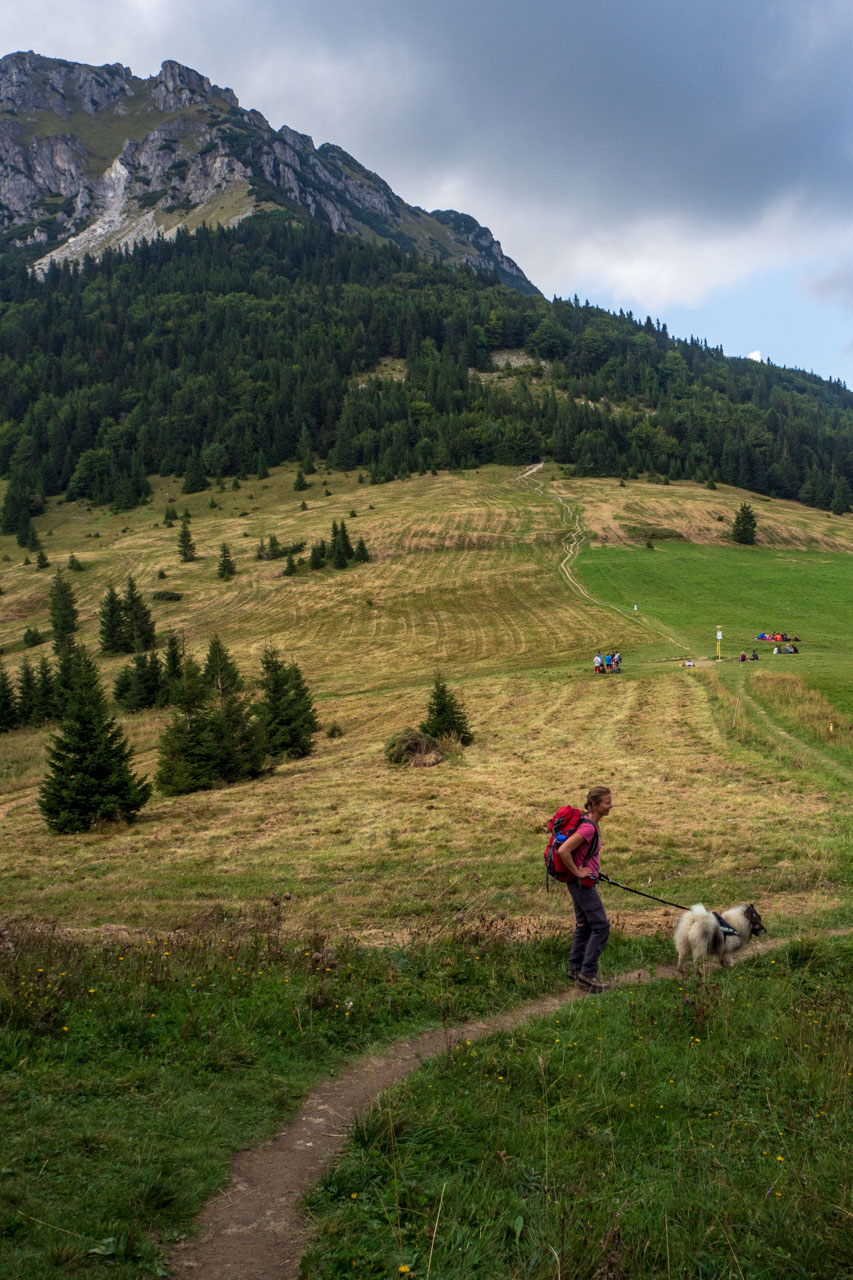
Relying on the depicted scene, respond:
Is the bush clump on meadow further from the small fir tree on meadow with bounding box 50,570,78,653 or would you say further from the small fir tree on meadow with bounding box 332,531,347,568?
the small fir tree on meadow with bounding box 332,531,347,568

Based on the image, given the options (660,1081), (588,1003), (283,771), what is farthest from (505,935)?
(283,771)

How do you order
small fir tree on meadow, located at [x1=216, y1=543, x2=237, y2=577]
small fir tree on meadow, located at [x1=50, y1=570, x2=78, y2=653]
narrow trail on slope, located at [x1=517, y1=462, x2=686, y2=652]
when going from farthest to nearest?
small fir tree on meadow, located at [x1=216, y1=543, x2=237, y2=577], small fir tree on meadow, located at [x1=50, y1=570, x2=78, y2=653], narrow trail on slope, located at [x1=517, y1=462, x2=686, y2=652]

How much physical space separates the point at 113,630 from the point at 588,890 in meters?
63.6

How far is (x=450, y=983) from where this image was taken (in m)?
8.95

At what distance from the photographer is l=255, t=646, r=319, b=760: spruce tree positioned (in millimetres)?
30297

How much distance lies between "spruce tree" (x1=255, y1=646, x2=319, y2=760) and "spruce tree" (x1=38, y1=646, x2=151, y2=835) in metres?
7.78

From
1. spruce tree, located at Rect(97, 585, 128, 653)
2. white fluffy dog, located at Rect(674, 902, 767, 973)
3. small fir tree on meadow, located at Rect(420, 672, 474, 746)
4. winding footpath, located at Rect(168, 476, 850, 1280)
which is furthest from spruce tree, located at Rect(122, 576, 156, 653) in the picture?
winding footpath, located at Rect(168, 476, 850, 1280)

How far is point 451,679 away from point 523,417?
129384 mm

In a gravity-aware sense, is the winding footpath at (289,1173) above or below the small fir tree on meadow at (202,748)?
above

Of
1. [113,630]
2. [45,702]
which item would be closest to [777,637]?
[45,702]

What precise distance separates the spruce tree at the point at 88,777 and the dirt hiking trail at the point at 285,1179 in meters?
17.0

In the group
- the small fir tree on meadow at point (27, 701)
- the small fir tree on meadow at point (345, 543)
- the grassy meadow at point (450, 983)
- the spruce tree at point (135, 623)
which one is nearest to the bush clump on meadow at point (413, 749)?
the grassy meadow at point (450, 983)

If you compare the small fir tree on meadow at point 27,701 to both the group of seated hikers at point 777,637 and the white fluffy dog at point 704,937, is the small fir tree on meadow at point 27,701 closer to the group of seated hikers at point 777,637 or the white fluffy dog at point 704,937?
the white fluffy dog at point 704,937

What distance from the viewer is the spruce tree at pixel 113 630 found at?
64.3 m
